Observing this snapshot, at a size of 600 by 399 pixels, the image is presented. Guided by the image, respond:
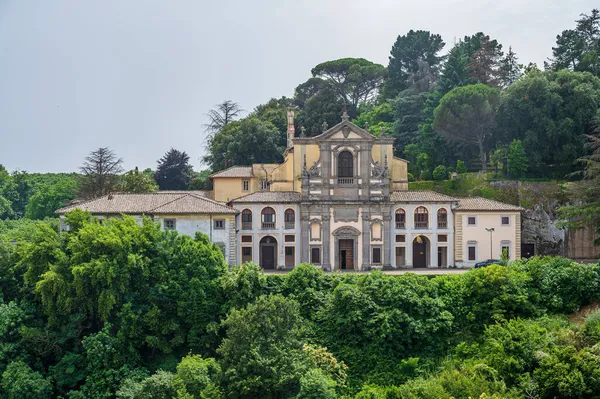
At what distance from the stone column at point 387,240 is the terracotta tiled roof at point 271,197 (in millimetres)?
6348

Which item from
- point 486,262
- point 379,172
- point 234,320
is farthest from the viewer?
point 379,172

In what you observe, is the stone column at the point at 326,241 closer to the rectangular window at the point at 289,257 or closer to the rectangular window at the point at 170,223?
the rectangular window at the point at 289,257

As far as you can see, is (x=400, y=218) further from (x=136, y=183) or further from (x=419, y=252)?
(x=136, y=183)

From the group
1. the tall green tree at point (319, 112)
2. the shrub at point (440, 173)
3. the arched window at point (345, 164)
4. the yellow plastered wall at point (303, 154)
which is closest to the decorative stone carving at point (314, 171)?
the arched window at point (345, 164)

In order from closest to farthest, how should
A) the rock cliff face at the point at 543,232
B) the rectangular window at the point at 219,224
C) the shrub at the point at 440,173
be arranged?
the rectangular window at the point at 219,224
the rock cliff face at the point at 543,232
the shrub at the point at 440,173

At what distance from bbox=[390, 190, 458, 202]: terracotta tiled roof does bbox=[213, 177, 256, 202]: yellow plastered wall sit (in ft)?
42.5

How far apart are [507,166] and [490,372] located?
1189 inches

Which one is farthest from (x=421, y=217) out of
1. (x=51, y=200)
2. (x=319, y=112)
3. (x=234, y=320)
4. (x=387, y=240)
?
(x=51, y=200)

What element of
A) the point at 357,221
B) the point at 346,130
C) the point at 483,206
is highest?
the point at 346,130

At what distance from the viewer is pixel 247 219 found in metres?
44.8

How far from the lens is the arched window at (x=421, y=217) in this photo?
1779 inches

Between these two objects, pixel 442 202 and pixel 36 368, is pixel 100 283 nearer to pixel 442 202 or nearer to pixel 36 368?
pixel 36 368

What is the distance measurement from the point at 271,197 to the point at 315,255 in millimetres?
5125

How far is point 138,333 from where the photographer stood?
100ft
